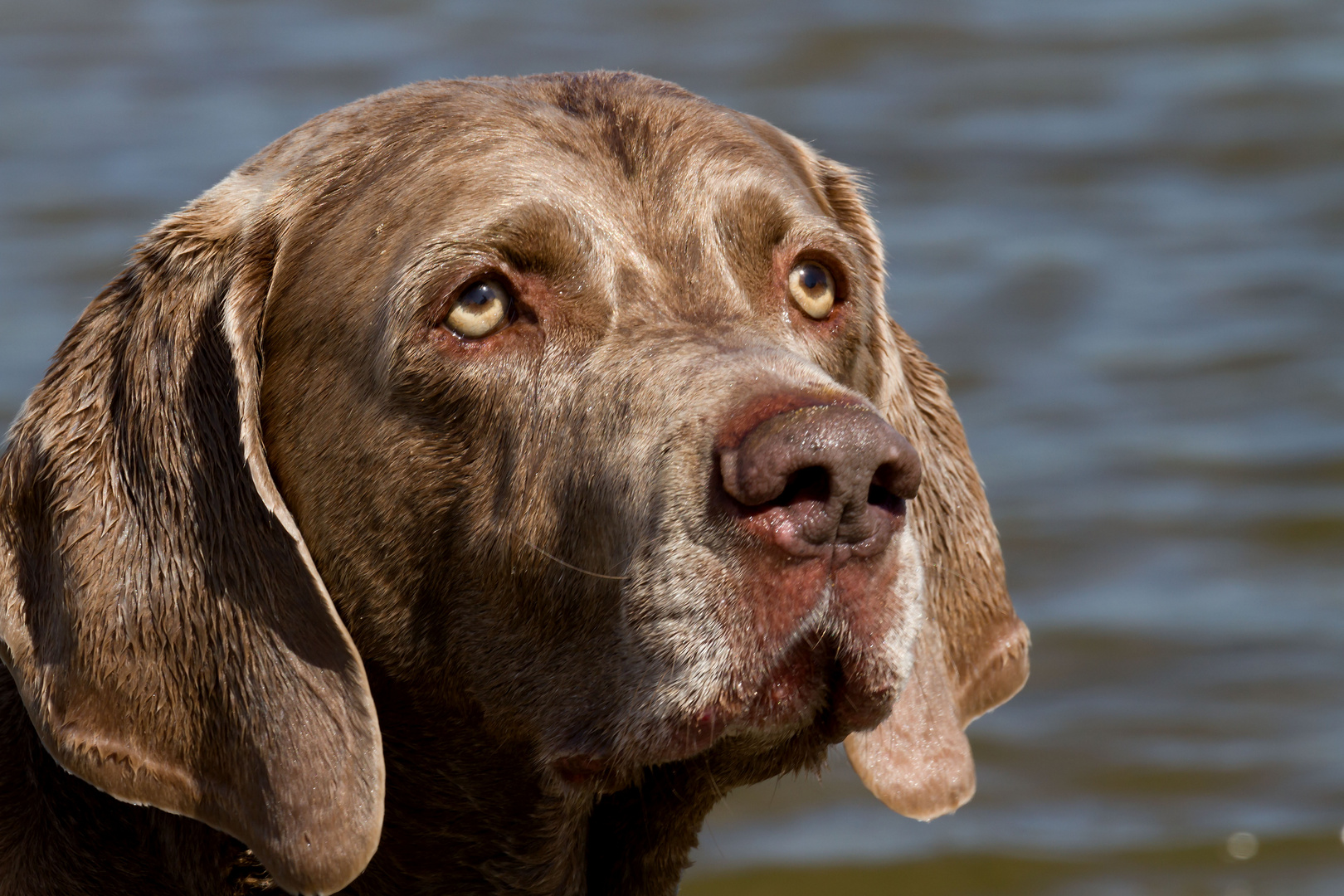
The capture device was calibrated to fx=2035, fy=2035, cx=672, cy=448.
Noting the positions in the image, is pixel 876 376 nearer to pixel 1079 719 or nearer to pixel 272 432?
pixel 272 432

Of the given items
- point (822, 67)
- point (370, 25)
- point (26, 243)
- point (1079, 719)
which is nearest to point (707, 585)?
point (1079, 719)

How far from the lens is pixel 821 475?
3.20 m

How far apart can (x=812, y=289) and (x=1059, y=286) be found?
6565mm

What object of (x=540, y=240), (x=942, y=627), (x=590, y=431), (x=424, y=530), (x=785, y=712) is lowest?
(x=942, y=627)

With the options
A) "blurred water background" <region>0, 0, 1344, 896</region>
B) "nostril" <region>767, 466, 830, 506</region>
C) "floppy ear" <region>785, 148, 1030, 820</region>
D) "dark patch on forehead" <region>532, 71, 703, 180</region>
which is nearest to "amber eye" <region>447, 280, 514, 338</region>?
"dark patch on forehead" <region>532, 71, 703, 180</region>

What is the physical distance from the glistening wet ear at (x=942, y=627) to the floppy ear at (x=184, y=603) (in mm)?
1259

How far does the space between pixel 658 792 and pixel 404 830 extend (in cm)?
50

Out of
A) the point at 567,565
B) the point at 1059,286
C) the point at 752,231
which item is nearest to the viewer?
the point at 567,565

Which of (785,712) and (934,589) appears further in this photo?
(934,589)

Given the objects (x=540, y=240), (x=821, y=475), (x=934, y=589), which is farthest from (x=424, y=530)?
(x=934, y=589)

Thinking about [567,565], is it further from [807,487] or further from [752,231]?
[752,231]

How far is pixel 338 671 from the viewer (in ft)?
12.1

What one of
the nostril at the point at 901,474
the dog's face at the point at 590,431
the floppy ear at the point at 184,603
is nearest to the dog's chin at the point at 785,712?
the dog's face at the point at 590,431

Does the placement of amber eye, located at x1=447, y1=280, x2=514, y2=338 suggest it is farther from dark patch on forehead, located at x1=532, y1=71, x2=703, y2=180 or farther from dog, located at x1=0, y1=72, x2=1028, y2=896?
dark patch on forehead, located at x1=532, y1=71, x2=703, y2=180
